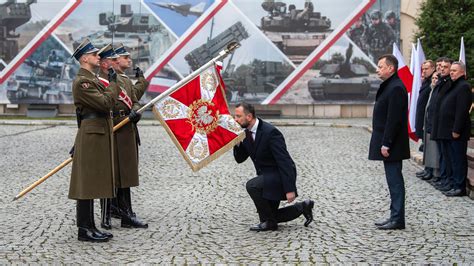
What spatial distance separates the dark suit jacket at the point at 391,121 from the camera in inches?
334

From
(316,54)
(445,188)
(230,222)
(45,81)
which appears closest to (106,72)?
(230,222)

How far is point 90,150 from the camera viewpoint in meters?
8.13

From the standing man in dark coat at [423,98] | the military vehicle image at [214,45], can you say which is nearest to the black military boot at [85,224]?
the standing man in dark coat at [423,98]

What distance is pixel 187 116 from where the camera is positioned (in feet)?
28.4

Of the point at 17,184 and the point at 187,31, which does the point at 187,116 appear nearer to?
the point at 17,184

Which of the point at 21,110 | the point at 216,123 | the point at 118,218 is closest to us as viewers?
the point at 216,123

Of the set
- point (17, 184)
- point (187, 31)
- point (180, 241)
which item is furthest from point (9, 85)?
point (180, 241)

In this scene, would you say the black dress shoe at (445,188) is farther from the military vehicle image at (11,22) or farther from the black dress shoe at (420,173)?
the military vehicle image at (11,22)

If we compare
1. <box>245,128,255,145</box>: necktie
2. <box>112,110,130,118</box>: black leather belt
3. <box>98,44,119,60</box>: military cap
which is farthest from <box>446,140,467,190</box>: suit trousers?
<box>98,44,119,60</box>: military cap

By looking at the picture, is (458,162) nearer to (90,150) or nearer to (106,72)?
(106,72)

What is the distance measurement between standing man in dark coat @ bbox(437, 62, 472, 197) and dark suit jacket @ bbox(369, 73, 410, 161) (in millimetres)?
2612

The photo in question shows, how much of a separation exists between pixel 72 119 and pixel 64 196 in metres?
17.0

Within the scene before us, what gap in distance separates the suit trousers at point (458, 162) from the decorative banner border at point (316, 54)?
17.1 metres

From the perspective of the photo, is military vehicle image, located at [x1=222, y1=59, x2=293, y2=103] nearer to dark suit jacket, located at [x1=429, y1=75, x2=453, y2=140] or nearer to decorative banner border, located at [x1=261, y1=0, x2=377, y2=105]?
decorative banner border, located at [x1=261, y1=0, x2=377, y2=105]
